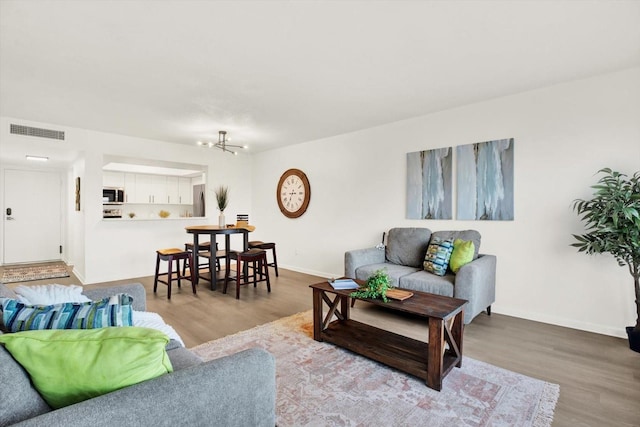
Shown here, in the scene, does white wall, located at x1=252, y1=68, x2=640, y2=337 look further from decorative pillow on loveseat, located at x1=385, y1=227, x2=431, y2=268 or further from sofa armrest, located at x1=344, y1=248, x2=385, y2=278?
sofa armrest, located at x1=344, y1=248, x2=385, y2=278

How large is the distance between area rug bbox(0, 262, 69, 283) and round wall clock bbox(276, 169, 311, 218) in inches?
158

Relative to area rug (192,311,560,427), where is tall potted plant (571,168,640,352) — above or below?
above

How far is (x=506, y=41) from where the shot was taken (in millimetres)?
2400

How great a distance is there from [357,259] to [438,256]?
35.9 inches

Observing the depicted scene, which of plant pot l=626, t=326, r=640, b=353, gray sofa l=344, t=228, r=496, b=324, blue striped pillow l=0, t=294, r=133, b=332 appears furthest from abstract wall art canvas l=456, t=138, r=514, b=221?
blue striped pillow l=0, t=294, r=133, b=332

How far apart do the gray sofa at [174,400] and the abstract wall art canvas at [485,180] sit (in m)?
3.31

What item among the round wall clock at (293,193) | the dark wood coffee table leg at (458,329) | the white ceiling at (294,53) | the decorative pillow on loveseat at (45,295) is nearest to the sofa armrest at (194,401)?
the decorative pillow on loveseat at (45,295)

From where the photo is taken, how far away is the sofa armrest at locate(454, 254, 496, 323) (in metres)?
2.89

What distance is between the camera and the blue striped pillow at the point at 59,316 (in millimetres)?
1160

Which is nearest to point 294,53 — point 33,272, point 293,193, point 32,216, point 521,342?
point 521,342

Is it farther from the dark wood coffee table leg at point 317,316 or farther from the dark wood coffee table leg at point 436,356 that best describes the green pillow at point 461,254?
the dark wood coffee table leg at point 317,316

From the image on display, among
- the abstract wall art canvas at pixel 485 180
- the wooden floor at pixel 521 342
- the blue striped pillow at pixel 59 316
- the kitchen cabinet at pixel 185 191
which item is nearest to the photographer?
the blue striped pillow at pixel 59 316

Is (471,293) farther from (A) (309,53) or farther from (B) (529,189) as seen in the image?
(A) (309,53)

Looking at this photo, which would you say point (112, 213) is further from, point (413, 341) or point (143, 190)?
point (413, 341)
